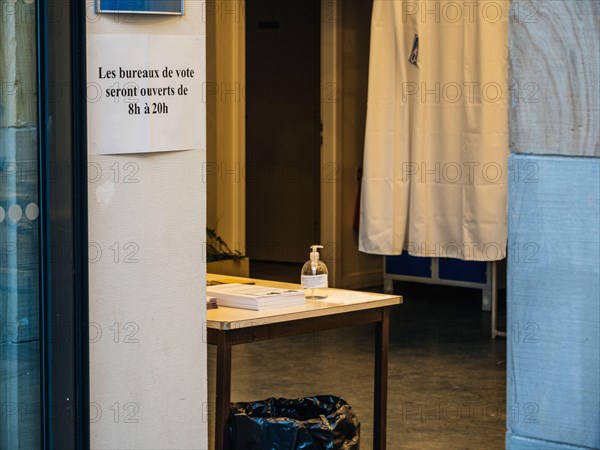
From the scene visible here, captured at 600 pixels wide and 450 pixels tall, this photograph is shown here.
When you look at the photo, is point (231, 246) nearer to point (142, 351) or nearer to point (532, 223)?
point (142, 351)

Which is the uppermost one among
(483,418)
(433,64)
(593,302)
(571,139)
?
(433,64)

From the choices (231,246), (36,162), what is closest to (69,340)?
(36,162)

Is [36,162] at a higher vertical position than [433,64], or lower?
lower

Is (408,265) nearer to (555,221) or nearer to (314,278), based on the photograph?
(314,278)

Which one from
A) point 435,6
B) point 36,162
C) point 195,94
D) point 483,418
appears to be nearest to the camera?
point 36,162

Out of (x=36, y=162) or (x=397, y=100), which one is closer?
(x=36, y=162)

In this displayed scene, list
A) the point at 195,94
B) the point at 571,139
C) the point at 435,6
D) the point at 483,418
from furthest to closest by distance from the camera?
1. the point at 435,6
2. the point at 483,418
3. the point at 195,94
4. the point at 571,139

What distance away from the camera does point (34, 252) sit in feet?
8.28

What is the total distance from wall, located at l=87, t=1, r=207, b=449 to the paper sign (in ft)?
0.08

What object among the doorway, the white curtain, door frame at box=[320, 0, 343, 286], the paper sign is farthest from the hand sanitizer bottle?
the doorway

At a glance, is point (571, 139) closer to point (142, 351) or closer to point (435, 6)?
point (142, 351)

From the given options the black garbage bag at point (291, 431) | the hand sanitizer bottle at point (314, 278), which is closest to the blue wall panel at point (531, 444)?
the black garbage bag at point (291, 431)

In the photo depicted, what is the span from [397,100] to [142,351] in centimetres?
452

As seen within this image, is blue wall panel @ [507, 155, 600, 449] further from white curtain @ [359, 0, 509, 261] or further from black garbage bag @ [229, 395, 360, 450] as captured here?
white curtain @ [359, 0, 509, 261]
